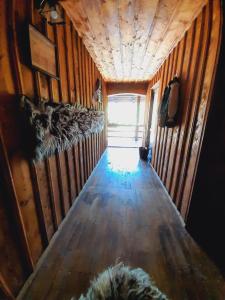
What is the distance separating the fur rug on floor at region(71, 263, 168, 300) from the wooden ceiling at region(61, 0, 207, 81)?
7.73 feet

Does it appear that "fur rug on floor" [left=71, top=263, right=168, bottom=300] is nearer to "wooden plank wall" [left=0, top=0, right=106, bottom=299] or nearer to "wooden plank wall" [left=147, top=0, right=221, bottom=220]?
"wooden plank wall" [left=0, top=0, right=106, bottom=299]

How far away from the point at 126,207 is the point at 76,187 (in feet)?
2.75

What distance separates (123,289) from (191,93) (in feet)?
6.54

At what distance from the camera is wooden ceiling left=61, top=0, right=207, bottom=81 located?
1377mm

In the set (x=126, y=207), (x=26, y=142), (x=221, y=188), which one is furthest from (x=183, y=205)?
(x=26, y=142)

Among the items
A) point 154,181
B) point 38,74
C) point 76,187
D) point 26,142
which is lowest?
point 154,181

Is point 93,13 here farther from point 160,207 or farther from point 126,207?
point 160,207

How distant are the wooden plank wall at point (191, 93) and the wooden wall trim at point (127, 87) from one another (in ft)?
7.67

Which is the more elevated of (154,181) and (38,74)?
(38,74)

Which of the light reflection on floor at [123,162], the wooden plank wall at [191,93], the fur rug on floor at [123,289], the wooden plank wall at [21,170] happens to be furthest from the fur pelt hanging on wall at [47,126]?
the light reflection on floor at [123,162]

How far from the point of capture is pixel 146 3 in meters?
1.35

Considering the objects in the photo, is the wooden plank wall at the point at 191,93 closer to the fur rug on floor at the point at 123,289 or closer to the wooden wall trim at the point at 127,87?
the fur rug on floor at the point at 123,289

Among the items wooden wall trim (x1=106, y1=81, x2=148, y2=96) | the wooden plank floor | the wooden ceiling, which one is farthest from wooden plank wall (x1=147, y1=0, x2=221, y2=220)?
wooden wall trim (x1=106, y1=81, x2=148, y2=96)

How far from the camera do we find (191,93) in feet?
5.52
